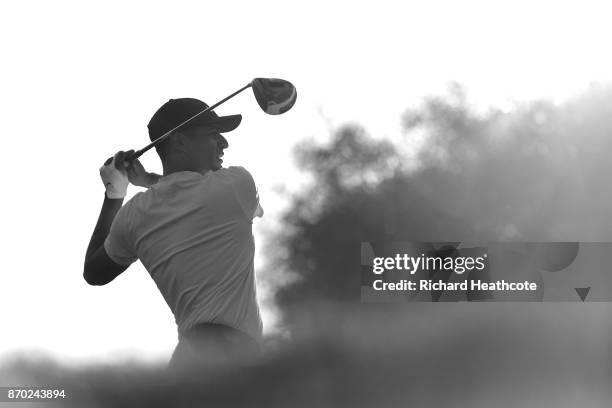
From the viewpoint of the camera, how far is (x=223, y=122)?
401cm

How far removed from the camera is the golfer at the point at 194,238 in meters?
3.68

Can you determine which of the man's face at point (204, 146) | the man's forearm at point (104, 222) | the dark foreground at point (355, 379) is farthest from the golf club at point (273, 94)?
the dark foreground at point (355, 379)

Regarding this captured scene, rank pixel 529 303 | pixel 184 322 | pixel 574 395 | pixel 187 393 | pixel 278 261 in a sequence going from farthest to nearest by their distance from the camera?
1. pixel 278 261
2. pixel 529 303
3. pixel 574 395
4. pixel 184 322
5. pixel 187 393

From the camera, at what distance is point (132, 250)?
12.9 feet

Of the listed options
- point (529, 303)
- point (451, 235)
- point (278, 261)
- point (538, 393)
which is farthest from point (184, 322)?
point (451, 235)

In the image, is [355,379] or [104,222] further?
[104,222]

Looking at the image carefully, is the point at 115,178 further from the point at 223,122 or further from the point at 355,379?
the point at 355,379

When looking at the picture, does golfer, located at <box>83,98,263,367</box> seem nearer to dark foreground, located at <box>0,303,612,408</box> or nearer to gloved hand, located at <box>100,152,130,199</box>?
gloved hand, located at <box>100,152,130,199</box>

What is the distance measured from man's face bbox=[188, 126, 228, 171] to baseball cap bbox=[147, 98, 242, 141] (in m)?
0.03

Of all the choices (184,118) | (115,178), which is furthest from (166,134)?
(115,178)

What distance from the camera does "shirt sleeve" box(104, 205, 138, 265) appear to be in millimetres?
3895

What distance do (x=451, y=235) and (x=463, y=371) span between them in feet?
53.7

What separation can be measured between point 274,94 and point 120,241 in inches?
39.8

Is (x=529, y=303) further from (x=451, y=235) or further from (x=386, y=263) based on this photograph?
(x=451, y=235)
